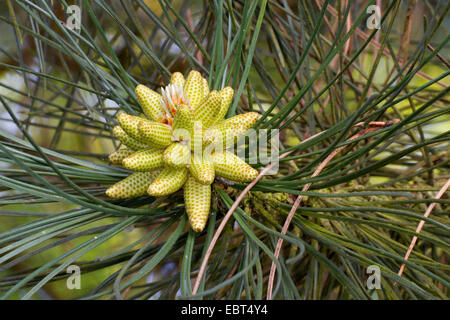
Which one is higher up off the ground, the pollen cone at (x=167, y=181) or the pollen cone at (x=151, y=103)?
the pollen cone at (x=151, y=103)

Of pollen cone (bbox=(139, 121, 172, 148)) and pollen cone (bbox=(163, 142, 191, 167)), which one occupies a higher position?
pollen cone (bbox=(139, 121, 172, 148))

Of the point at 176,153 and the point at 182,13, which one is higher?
the point at 182,13

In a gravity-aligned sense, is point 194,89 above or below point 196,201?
above

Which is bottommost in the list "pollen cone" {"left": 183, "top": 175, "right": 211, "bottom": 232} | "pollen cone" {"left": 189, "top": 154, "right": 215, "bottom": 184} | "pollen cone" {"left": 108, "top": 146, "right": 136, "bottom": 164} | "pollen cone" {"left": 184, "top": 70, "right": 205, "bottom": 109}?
"pollen cone" {"left": 183, "top": 175, "right": 211, "bottom": 232}

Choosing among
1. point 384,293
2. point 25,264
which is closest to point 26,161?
point 384,293

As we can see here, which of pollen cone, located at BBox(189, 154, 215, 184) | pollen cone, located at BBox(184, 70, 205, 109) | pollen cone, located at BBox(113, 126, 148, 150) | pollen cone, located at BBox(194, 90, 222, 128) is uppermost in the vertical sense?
pollen cone, located at BBox(184, 70, 205, 109)

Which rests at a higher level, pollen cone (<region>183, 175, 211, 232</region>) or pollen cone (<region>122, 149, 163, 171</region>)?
pollen cone (<region>122, 149, 163, 171</region>)
